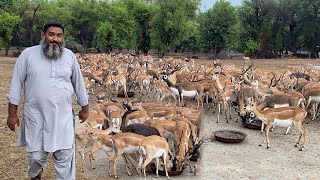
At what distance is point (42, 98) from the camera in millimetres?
4500

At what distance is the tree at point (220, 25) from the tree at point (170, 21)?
238cm

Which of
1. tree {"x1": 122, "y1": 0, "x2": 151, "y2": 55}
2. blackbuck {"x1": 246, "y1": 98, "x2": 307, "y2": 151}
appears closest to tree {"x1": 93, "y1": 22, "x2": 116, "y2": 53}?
tree {"x1": 122, "y1": 0, "x2": 151, "y2": 55}

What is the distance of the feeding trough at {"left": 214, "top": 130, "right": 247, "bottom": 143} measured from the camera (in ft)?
31.3

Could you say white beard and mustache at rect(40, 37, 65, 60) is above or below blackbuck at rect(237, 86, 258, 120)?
above

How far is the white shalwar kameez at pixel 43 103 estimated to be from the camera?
14.8 feet

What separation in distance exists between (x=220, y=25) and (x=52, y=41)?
39.0m

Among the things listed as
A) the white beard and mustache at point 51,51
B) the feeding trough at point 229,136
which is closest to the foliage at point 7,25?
the feeding trough at point 229,136

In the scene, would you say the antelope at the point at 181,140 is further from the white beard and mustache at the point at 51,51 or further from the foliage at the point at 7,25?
the foliage at the point at 7,25

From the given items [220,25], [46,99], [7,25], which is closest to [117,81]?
[46,99]

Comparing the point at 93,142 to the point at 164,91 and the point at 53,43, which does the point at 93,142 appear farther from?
the point at 164,91

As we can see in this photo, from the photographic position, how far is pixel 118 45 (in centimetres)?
4494

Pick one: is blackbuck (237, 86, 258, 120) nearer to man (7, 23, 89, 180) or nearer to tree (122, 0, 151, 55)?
man (7, 23, 89, 180)

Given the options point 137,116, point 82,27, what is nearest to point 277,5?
point 82,27

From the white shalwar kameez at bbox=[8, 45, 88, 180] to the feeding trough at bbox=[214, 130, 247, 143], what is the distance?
18.5 ft
